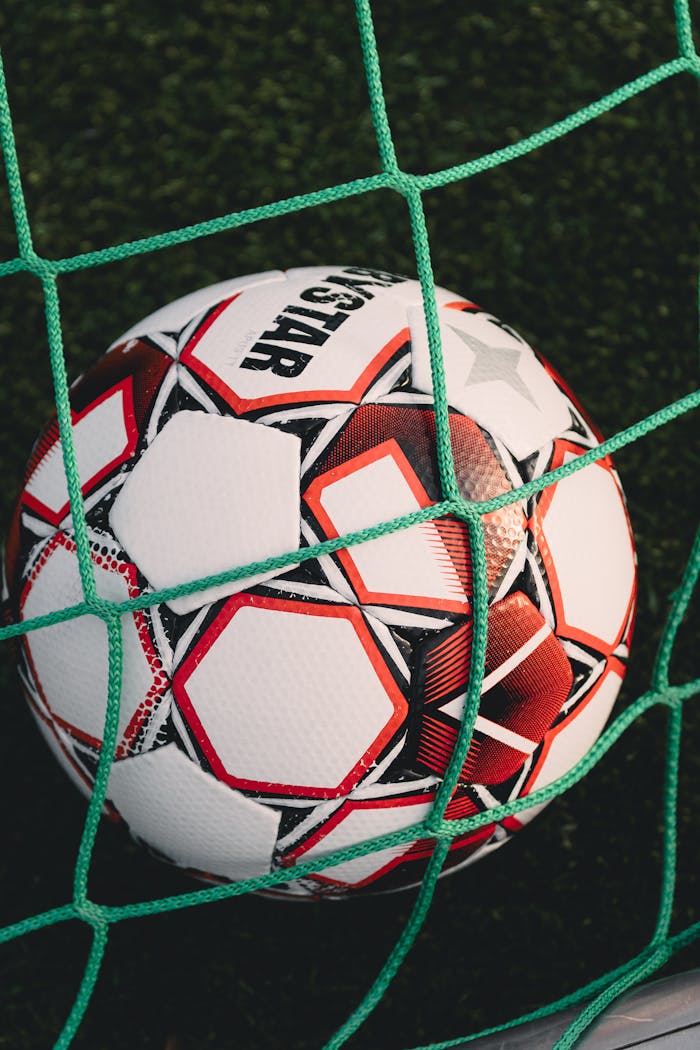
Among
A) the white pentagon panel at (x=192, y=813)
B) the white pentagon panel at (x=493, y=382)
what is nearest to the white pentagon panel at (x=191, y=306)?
the white pentagon panel at (x=493, y=382)

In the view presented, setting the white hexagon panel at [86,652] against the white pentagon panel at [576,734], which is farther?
the white pentagon panel at [576,734]

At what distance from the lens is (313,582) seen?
1.13 metres

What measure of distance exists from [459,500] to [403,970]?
103 cm

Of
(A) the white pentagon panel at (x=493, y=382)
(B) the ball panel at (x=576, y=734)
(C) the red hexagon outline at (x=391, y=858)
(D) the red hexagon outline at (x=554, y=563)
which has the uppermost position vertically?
(A) the white pentagon panel at (x=493, y=382)

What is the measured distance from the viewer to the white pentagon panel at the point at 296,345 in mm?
1190

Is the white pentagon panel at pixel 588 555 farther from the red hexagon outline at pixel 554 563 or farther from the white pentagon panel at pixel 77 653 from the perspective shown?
the white pentagon panel at pixel 77 653

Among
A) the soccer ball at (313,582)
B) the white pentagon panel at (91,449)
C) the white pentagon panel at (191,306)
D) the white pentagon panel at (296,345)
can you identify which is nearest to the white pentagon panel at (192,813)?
the soccer ball at (313,582)

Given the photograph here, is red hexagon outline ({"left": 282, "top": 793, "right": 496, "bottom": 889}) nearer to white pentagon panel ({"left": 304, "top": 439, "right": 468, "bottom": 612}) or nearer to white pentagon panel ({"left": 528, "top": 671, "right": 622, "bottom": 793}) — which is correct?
white pentagon panel ({"left": 528, "top": 671, "right": 622, "bottom": 793})

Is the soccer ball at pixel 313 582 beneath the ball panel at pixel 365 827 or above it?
above

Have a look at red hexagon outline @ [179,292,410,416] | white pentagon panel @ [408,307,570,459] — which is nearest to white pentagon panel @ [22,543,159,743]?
red hexagon outline @ [179,292,410,416]

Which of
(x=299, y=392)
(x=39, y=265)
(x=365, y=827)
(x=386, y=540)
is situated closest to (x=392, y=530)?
(x=386, y=540)

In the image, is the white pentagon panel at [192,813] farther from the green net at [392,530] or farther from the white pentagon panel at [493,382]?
the white pentagon panel at [493,382]

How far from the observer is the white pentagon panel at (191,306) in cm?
133

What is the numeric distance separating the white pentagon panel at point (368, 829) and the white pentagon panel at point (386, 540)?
0.26m
